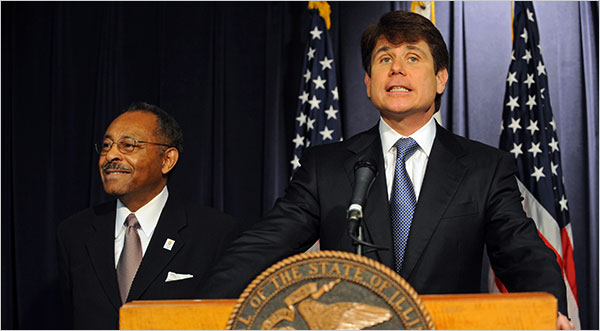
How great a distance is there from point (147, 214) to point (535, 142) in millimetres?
2032

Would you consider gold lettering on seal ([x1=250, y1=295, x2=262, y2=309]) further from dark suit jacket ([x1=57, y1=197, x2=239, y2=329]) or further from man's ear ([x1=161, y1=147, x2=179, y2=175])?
man's ear ([x1=161, y1=147, x2=179, y2=175])

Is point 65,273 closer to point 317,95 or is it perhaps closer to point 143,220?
point 143,220

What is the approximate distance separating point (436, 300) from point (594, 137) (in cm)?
298

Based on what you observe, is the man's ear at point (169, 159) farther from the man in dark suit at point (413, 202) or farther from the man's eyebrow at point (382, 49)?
the man's eyebrow at point (382, 49)

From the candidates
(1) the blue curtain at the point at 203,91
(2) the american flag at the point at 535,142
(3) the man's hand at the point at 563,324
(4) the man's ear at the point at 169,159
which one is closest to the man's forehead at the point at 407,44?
(3) the man's hand at the point at 563,324

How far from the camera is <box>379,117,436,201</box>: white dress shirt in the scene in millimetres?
1901

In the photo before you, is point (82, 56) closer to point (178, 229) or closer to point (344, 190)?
point (178, 229)

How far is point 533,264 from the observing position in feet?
5.22

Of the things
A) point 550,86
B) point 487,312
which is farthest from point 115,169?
point 550,86

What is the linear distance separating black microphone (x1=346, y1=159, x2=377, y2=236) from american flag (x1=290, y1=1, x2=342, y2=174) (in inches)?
87.1

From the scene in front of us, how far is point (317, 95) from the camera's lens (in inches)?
147

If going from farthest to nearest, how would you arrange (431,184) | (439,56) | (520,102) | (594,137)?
(594,137), (520,102), (439,56), (431,184)

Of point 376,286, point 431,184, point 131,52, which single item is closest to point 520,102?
point 431,184

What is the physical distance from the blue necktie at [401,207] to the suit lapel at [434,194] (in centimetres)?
5
